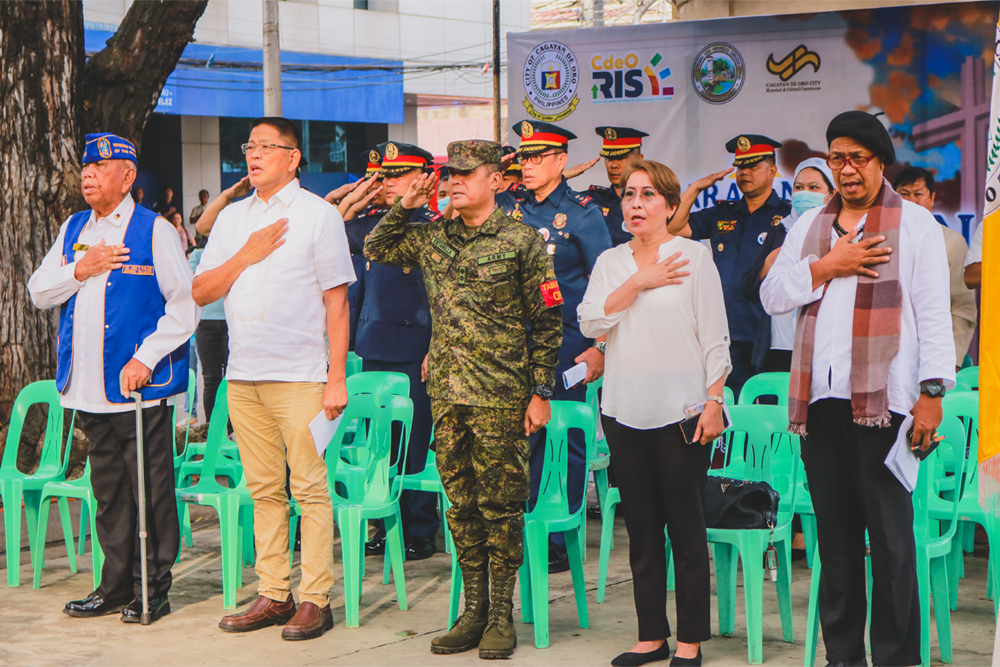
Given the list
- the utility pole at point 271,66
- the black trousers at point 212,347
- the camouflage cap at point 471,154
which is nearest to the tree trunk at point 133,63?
the black trousers at point 212,347

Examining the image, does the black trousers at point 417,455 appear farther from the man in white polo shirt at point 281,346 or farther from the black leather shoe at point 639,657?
the black leather shoe at point 639,657

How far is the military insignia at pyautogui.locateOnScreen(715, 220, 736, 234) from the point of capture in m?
6.29

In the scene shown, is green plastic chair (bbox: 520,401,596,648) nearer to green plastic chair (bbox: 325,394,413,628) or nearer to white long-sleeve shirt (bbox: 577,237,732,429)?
white long-sleeve shirt (bbox: 577,237,732,429)

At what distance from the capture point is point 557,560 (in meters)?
5.25

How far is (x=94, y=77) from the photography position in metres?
7.19

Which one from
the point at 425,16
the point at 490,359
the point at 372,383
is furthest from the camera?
the point at 425,16

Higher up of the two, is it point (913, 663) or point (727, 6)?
point (727, 6)

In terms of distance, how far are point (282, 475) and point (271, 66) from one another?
34.4ft

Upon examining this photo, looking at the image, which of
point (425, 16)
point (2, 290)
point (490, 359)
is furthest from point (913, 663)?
point (425, 16)

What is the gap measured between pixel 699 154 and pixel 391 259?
4.68 m

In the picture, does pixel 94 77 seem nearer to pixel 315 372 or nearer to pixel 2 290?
pixel 2 290

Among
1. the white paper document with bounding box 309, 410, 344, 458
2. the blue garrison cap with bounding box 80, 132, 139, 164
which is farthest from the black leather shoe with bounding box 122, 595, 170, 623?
the blue garrison cap with bounding box 80, 132, 139, 164

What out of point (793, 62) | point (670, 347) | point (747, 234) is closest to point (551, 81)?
point (793, 62)

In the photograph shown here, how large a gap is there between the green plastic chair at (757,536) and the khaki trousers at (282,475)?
1.57m
